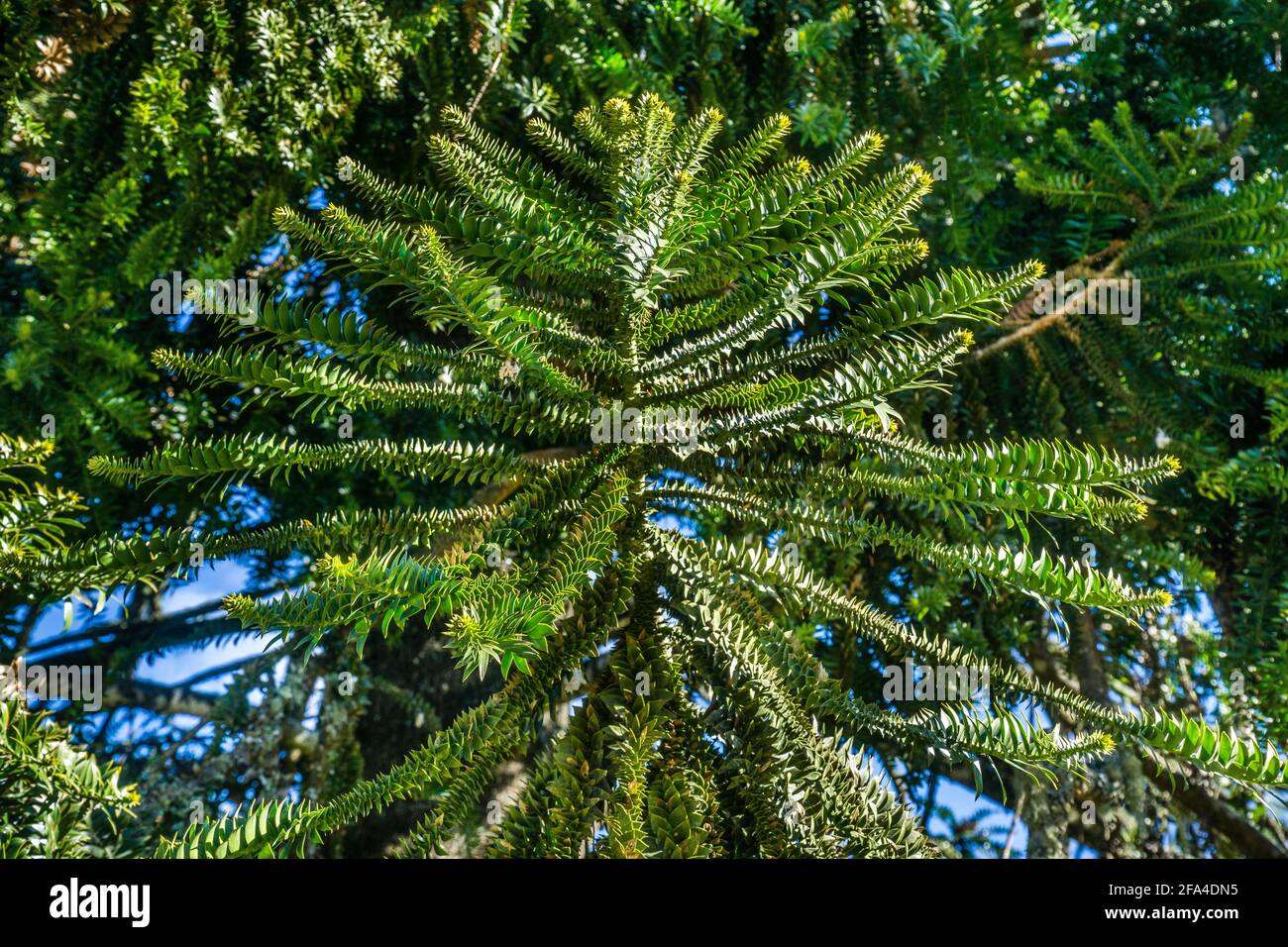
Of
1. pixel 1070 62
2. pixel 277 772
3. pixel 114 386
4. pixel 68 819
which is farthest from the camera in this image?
pixel 1070 62

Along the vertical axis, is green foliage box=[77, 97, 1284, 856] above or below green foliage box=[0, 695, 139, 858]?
above

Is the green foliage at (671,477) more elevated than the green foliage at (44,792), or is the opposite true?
the green foliage at (671,477)

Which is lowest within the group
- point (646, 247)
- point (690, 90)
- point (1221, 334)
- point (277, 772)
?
point (277, 772)

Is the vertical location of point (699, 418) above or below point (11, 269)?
below

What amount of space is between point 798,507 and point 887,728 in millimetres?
247

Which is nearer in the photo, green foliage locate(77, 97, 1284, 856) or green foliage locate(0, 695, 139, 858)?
green foliage locate(77, 97, 1284, 856)

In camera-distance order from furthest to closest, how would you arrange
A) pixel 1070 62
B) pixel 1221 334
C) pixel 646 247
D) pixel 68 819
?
pixel 1070 62 → pixel 1221 334 → pixel 68 819 → pixel 646 247

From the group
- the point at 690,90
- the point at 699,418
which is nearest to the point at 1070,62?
the point at 690,90


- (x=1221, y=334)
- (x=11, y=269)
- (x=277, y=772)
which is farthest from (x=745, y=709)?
(x=11, y=269)

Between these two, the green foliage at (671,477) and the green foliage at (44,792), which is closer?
the green foliage at (671,477)

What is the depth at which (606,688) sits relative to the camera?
0.97m

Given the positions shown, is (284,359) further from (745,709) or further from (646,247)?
(745,709)

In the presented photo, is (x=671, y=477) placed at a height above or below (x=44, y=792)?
above
